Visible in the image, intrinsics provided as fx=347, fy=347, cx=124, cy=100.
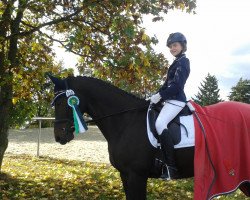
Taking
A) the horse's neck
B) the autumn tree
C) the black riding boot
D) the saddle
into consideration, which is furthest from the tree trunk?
the black riding boot

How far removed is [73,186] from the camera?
28.9ft

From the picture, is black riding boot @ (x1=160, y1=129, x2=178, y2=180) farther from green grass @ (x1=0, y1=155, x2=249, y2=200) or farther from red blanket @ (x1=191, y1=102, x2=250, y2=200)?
green grass @ (x1=0, y1=155, x2=249, y2=200)

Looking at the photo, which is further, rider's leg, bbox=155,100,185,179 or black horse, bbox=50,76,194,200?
black horse, bbox=50,76,194,200

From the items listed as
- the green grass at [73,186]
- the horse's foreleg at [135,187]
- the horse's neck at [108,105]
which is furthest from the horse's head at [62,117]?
the green grass at [73,186]

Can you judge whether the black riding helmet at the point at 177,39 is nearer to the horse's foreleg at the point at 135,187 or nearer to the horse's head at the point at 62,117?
the horse's head at the point at 62,117

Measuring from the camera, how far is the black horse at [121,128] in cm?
488

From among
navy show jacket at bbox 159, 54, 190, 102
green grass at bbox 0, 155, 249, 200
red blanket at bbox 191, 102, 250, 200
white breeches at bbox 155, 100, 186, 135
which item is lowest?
green grass at bbox 0, 155, 249, 200

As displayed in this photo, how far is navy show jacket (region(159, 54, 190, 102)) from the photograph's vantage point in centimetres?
487

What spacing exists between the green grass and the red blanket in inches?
122

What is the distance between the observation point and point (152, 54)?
8.73 m

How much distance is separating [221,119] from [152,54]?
4008mm

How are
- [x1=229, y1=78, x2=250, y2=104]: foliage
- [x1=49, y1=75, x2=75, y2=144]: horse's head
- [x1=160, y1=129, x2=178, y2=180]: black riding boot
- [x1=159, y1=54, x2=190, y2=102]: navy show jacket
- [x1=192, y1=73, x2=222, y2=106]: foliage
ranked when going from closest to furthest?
1. [x1=160, y1=129, x2=178, y2=180]: black riding boot
2. [x1=159, y1=54, x2=190, y2=102]: navy show jacket
3. [x1=49, y1=75, x2=75, y2=144]: horse's head
4. [x1=229, y1=78, x2=250, y2=104]: foliage
5. [x1=192, y1=73, x2=222, y2=106]: foliage

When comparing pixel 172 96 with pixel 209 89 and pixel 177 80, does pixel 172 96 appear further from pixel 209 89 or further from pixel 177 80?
pixel 209 89

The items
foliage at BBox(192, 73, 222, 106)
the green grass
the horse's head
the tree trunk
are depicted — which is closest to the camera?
the horse's head
